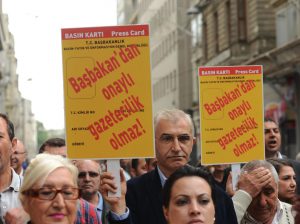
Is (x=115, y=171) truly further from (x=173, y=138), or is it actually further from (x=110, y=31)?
(x=110, y=31)

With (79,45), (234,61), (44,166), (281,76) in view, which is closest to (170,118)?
(79,45)

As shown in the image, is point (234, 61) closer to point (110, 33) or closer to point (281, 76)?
point (281, 76)

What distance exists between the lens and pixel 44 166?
17.7 feet

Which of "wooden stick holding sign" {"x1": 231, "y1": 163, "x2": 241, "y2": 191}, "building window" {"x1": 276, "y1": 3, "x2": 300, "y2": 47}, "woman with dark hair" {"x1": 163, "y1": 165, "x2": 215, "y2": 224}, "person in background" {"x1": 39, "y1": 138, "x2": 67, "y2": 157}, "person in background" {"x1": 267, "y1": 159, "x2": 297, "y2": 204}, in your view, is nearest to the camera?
"woman with dark hair" {"x1": 163, "y1": 165, "x2": 215, "y2": 224}

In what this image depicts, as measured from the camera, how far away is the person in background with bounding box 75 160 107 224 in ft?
29.2

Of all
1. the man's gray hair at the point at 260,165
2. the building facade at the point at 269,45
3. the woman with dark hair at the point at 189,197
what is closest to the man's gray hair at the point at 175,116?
the man's gray hair at the point at 260,165

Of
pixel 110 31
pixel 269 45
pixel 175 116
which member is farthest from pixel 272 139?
pixel 269 45

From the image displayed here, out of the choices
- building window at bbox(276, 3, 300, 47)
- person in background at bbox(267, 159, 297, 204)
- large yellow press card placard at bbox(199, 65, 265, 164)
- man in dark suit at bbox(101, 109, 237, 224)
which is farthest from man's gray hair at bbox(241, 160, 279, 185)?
building window at bbox(276, 3, 300, 47)

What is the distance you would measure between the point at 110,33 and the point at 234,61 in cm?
3390

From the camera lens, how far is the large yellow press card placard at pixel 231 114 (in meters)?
8.66

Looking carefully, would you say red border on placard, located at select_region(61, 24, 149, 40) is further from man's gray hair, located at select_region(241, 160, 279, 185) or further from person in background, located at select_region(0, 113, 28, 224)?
man's gray hair, located at select_region(241, 160, 279, 185)

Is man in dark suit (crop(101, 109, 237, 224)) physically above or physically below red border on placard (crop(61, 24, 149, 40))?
below

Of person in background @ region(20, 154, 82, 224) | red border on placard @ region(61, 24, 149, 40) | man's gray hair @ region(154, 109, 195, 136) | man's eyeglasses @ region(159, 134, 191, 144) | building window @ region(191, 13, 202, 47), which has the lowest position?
person in background @ region(20, 154, 82, 224)

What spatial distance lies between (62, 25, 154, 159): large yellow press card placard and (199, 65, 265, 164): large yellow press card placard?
1685 millimetres
